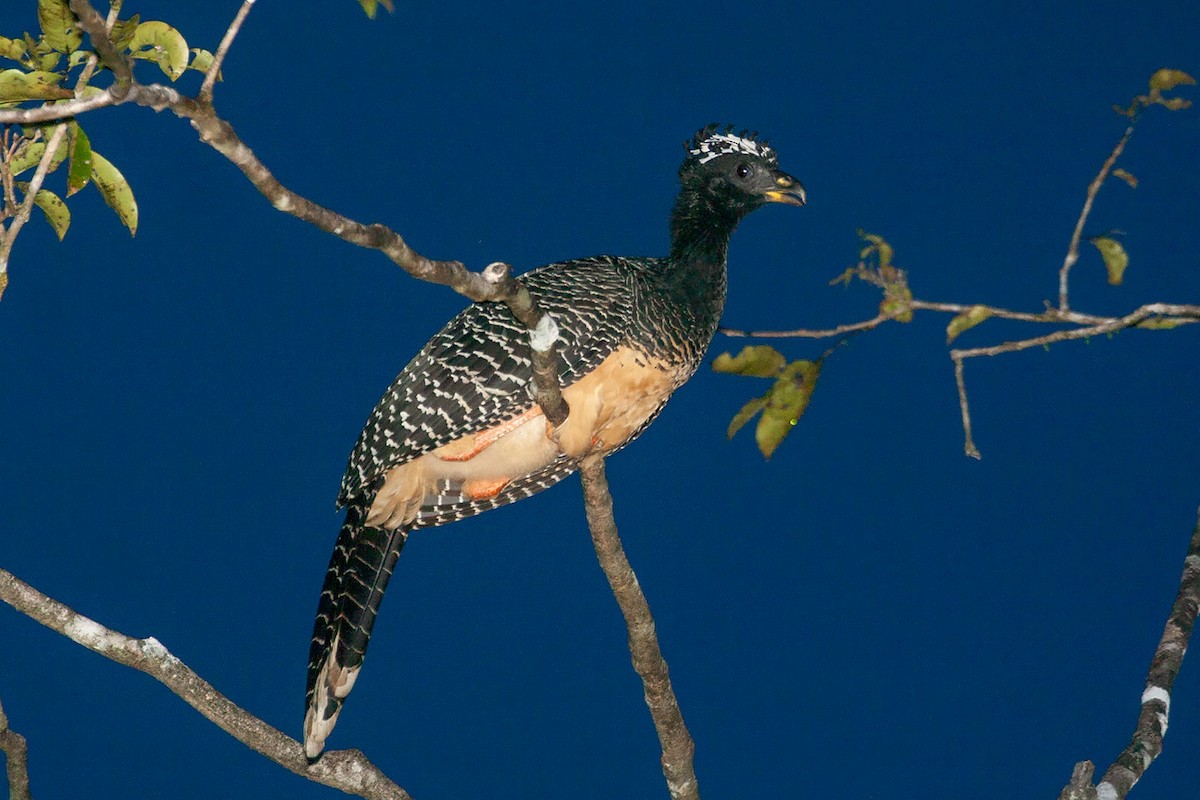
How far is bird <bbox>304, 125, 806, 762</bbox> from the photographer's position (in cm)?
275

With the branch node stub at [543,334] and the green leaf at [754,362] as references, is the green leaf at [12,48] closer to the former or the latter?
the branch node stub at [543,334]

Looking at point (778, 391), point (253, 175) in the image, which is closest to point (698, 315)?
point (778, 391)

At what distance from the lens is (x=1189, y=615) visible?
237cm

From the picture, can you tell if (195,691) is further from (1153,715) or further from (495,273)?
(1153,715)

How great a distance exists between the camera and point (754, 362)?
178 centimetres

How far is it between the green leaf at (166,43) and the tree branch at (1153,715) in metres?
1.91

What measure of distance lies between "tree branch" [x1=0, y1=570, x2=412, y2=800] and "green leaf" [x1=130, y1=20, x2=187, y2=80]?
2.99 feet

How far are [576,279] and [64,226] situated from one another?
1.17 meters

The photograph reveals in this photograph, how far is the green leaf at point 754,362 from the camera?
69.8 inches

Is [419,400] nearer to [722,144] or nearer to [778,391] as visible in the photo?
[722,144]

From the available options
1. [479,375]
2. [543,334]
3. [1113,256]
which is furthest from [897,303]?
[479,375]

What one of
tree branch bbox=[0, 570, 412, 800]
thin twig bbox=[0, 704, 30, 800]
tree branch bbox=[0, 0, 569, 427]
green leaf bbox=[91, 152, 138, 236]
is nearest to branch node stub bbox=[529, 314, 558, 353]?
tree branch bbox=[0, 0, 569, 427]

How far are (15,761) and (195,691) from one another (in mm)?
337

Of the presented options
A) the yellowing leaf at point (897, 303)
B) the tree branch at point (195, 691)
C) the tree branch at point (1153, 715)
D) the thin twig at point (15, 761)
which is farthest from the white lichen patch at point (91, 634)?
the tree branch at point (1153, 715)
